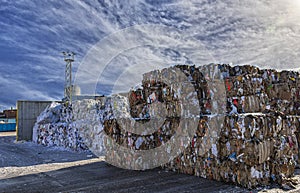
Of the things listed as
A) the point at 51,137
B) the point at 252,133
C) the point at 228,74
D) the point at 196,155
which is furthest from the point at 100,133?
the point at 252,133

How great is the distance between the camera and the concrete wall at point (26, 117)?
16.1m

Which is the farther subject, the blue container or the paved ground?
the blue container

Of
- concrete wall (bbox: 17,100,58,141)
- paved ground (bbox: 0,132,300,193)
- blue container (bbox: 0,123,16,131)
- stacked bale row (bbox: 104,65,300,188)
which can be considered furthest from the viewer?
blue container (bbox: 0,123,16,131)

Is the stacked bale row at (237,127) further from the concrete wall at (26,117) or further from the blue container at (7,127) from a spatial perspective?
the blue container at (7,127)

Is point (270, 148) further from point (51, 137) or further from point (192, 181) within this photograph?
point (51, 137)

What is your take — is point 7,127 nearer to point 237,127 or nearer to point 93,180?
point 93,180

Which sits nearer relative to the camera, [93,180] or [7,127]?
[93,180]

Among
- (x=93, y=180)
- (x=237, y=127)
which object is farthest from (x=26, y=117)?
(x=237, y=127)

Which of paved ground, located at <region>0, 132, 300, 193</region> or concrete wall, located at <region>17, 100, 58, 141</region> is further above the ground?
concrete wall, located at <region>17, 100, 58, 141</region>

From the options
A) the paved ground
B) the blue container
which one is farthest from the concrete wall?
the blue container

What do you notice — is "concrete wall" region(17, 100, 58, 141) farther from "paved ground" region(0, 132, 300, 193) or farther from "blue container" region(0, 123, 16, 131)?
"blue container" region(0, 123, 16, 131)

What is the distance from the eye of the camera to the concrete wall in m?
16.1

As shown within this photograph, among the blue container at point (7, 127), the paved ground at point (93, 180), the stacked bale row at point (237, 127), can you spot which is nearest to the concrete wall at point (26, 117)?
the paved ground at point (93, 180)

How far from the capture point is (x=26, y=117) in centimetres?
1638
